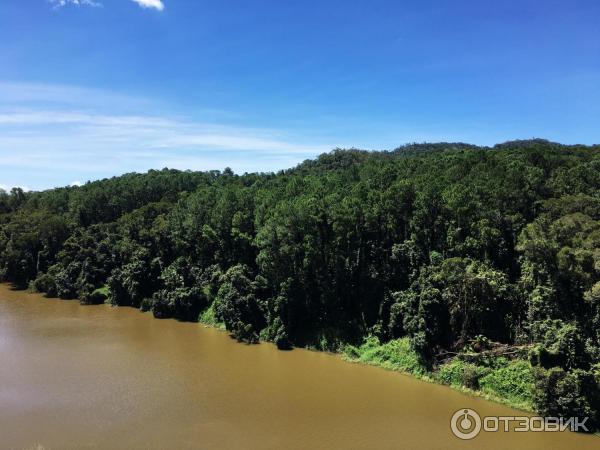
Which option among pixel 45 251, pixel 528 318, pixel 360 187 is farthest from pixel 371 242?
pixel 45 251

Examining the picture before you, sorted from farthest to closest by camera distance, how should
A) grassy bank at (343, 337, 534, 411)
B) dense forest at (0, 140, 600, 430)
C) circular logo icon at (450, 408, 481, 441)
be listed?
dense forest at (0, 140, 600, 430), grassy bank at (343, 337, 534, 411), circular logo icon at (450, 408, 481, 441)

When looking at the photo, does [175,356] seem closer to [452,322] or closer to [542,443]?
[452,322]

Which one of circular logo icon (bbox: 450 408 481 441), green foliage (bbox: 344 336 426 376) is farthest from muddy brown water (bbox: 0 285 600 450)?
green foliage (bbox: 344 336 426 376)

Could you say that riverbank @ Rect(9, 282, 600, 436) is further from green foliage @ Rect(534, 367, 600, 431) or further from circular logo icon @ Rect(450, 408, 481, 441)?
circular logo icon @ Rect(450, 408, 481, 441)

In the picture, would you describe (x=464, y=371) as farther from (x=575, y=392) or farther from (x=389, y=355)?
(x=575, y=392)

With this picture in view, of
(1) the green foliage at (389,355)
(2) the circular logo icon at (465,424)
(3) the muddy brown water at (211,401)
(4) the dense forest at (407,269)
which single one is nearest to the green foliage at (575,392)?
(4) the dense forest at (407,269)

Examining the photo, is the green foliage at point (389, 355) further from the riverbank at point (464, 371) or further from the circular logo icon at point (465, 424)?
the circular logo icon at point (465, 424)
